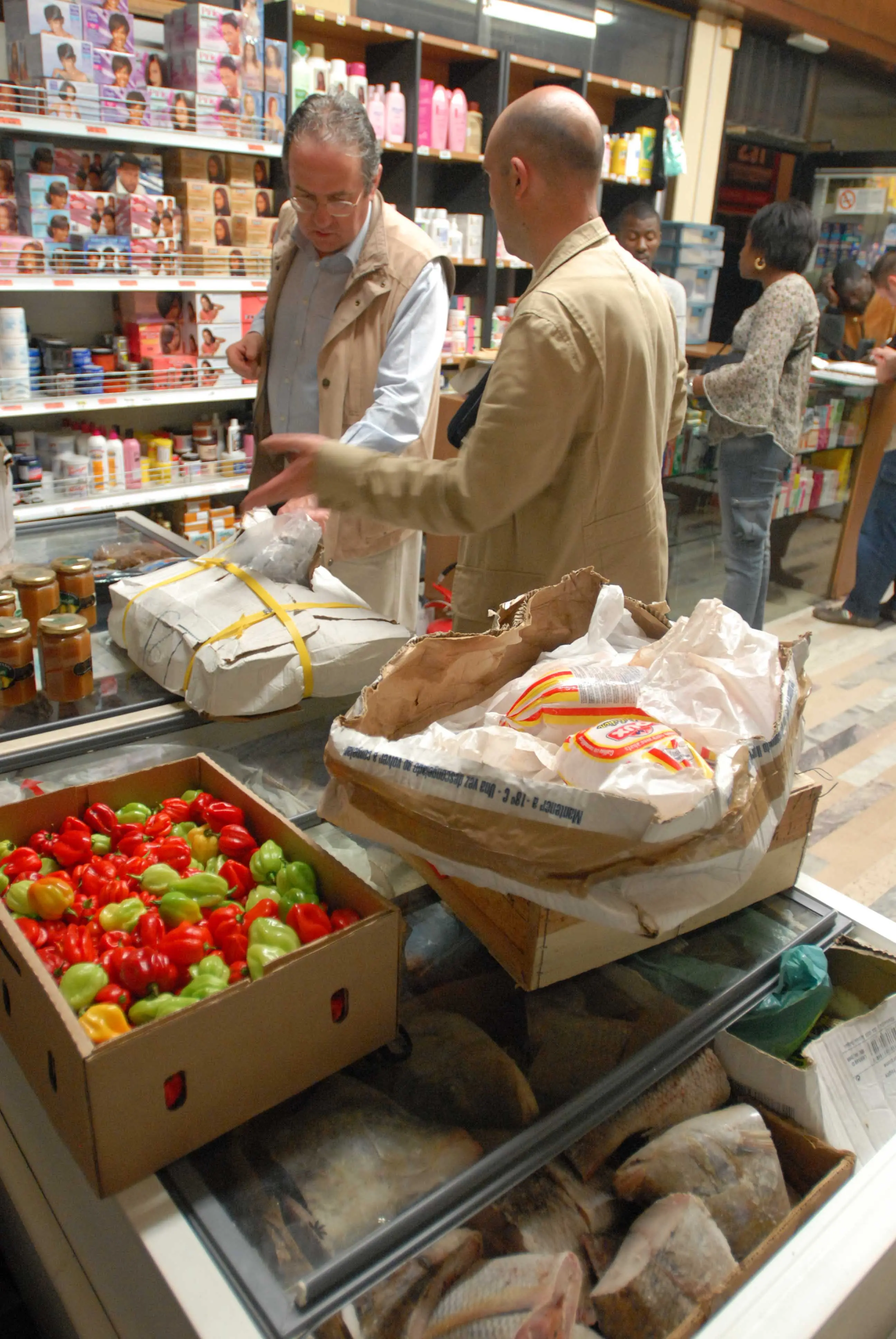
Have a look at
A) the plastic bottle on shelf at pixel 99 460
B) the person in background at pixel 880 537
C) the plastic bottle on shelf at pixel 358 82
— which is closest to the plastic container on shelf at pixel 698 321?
the person in background at pixel 880 537

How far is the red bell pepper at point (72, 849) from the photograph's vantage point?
1.08 m

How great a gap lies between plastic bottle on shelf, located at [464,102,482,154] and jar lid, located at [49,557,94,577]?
3.70 meters

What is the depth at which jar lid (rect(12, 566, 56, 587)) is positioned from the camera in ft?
5.38

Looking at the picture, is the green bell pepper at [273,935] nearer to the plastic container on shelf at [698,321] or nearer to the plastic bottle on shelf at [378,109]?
the plastic bottle on shelf at [378,109]

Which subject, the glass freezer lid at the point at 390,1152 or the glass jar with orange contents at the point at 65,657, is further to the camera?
the glass jar with orange contents at the point at 65,657

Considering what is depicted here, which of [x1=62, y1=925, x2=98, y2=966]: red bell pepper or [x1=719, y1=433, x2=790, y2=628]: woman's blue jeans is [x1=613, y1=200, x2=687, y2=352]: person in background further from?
[x1=62, y1=925, x2=98, y2=966]: red bell pepper

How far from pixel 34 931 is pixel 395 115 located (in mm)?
4234

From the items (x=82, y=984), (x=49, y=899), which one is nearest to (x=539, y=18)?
(x=49, y=899)

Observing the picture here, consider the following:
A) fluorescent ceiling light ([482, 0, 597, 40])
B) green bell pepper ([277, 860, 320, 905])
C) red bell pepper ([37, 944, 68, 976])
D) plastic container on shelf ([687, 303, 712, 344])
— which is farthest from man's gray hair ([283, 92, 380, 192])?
plastic container on shelf ([687, 303, 712, 344])

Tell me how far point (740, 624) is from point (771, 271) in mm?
3010

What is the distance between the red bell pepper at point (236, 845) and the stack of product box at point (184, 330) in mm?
2957

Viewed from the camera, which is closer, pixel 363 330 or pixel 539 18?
pixel 363 330

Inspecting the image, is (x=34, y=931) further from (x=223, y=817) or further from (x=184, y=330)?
(x=184, y=330)

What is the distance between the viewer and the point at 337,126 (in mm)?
2057
